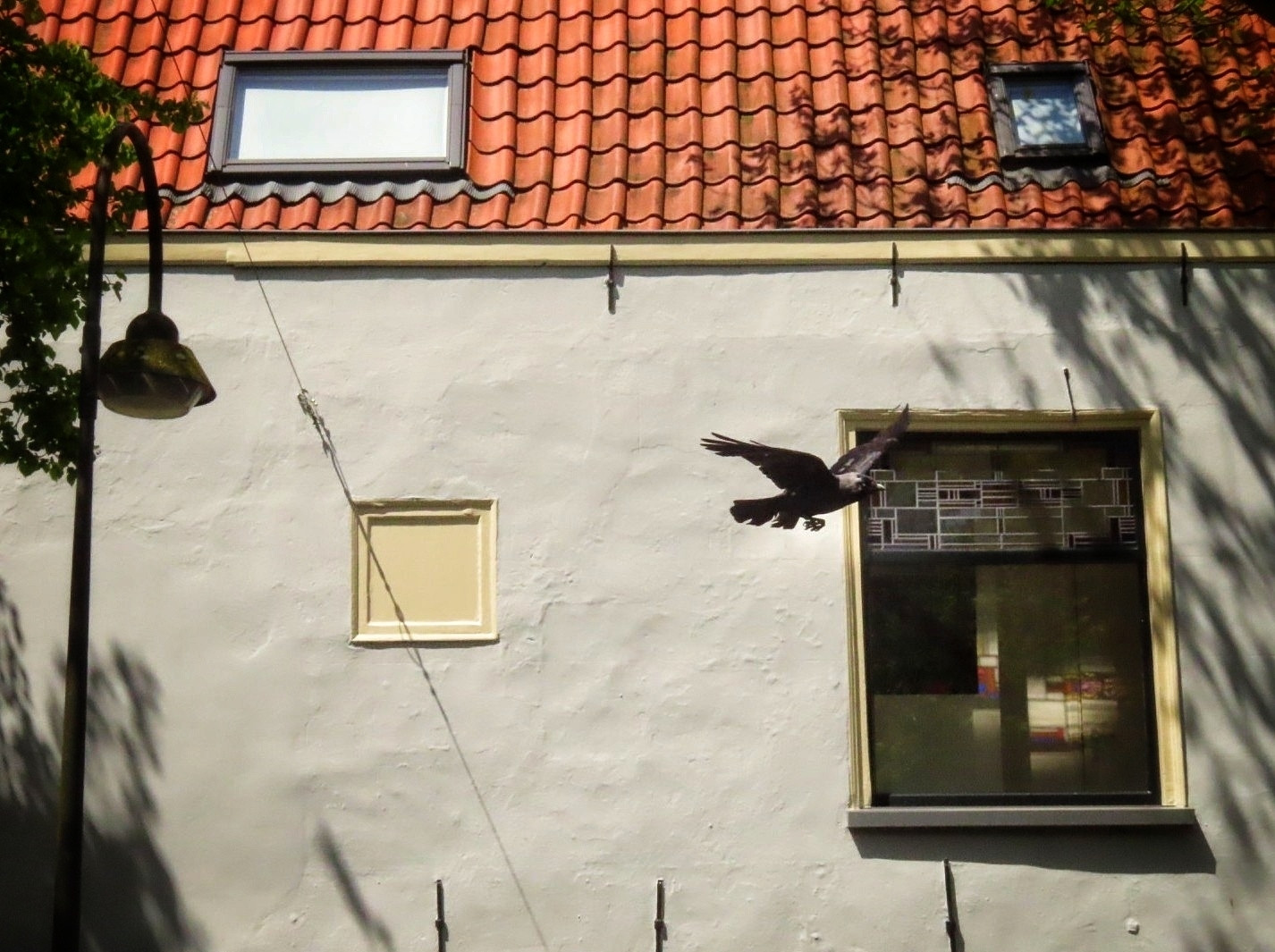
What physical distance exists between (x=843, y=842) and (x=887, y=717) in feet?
2.08

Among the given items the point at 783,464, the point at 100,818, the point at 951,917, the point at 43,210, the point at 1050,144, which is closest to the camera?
the point at 43,210

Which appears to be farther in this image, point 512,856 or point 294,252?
point 294,252

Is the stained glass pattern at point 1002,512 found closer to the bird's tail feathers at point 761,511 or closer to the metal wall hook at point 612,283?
the bird's tail feathers at point 761,511

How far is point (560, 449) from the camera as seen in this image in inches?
283

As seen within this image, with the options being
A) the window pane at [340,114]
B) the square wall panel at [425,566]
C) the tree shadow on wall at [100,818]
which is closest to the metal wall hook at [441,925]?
the tree shadow on wall at [100,818]

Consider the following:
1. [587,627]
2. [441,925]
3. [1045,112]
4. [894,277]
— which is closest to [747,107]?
[894,277]

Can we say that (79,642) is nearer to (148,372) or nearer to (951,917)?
(148,372)

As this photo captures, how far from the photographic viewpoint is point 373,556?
714 centimetres

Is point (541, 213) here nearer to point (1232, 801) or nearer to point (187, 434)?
point (187, 434)

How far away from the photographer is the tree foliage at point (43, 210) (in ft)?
19.0

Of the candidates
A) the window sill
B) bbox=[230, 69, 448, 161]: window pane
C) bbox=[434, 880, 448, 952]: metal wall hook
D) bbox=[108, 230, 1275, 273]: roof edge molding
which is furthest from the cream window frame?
bbox=[230, 69, 448, 161]: window pane

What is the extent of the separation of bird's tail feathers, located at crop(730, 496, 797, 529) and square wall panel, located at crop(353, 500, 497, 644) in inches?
49.3

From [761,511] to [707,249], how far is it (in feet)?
4.85

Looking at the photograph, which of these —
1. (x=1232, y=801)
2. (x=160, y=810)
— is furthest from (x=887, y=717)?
(x=160, y=810)
